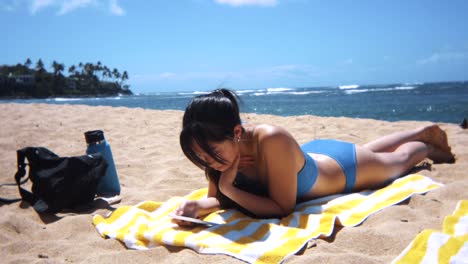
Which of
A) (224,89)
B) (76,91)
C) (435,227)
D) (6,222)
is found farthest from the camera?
(76,91)

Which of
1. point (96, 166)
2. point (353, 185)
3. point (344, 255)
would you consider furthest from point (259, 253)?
point (96, 166)

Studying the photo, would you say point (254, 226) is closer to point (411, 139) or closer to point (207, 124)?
point (207, 124)

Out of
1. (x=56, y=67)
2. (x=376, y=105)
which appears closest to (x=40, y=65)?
Result: (x=56, y=67)

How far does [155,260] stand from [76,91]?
69464 mm

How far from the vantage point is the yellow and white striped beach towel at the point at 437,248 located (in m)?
1.46

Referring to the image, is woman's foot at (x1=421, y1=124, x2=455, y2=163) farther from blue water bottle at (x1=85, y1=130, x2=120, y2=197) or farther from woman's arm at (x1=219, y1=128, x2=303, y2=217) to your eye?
blue water bottle at (x1=85, y1=130, x2=120, y2=197)

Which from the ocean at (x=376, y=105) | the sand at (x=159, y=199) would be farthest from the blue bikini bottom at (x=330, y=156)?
the ocean at (x=376, y=105)

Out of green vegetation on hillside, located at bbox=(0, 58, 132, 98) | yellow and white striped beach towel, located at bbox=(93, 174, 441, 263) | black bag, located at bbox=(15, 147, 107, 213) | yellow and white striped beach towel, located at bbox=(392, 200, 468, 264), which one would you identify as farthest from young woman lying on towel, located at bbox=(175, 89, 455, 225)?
green vegetation on hillside, located at bbox=(0, 58, 132, 98)

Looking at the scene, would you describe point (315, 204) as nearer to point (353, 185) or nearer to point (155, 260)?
point (353, 185)

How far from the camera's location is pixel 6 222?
2232 mm

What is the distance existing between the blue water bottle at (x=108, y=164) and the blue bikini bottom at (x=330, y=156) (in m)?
1.49

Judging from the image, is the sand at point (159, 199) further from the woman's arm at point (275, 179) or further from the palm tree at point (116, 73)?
the palm tree at point (116, 73)

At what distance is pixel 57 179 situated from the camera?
8.18ft

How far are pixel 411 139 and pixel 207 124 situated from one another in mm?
2066
